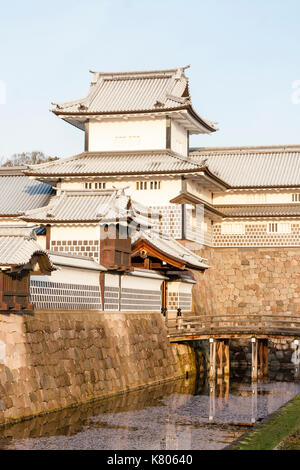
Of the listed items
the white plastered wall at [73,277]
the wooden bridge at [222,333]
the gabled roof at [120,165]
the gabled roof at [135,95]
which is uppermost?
the gabled roof at [135,95]

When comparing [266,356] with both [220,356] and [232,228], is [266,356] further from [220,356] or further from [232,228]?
[232,228]

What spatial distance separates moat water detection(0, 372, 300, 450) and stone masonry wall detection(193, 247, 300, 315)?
13.7 meters

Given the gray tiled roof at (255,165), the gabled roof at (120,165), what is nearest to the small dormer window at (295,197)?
the gray tiled roof at (255,165)

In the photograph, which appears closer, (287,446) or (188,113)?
(287,446)

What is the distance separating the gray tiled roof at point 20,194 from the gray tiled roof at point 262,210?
32.9 ft

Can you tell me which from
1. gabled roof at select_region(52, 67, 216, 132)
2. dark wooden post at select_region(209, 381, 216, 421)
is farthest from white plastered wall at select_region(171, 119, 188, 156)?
dark wooden post at select_region(209, 381, 216, 421)

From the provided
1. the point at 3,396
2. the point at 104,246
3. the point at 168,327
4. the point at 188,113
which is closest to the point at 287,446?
the point at 3,396

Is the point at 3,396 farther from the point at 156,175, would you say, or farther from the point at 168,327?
the point at 156,175

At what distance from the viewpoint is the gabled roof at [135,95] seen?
1690 inches

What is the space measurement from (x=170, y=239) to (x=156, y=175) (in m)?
3.45

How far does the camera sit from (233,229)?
45969 millimetres

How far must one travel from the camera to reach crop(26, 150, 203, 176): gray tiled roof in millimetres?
40594

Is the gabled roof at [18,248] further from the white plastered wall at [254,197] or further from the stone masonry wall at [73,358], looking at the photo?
the white plastered wall at [254,197]
